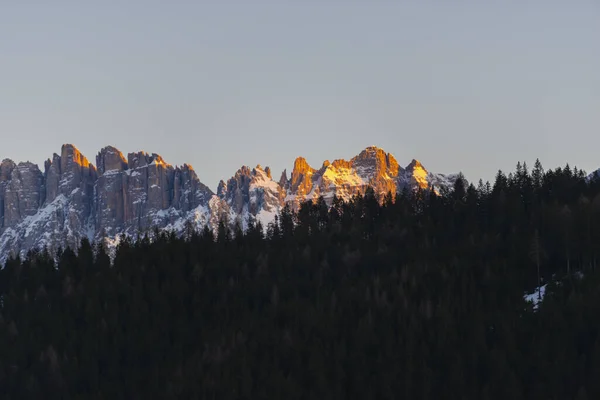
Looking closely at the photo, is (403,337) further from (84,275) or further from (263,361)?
(84,275)

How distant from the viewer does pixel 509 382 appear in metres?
95.8

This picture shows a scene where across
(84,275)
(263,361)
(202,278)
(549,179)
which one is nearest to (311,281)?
(202,278)

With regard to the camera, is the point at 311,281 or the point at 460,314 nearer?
the point at 460,314

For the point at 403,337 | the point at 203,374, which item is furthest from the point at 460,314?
the point at 203,374

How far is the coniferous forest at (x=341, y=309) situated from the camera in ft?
339

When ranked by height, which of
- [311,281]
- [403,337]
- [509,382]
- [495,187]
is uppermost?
[495,187]

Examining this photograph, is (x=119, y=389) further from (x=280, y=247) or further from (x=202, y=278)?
(x=280, y=247)

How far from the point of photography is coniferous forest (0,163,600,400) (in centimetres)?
10331

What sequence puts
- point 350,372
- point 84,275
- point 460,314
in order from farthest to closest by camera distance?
point 84,275, point 460,314, point 350,372

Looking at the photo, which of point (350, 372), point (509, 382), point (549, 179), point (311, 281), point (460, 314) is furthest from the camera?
point (549, 179)

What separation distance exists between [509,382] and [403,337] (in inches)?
739

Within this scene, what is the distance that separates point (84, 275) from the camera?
15512 centimetres

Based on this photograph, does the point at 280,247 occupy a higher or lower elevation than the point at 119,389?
higher

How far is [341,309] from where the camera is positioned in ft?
406
